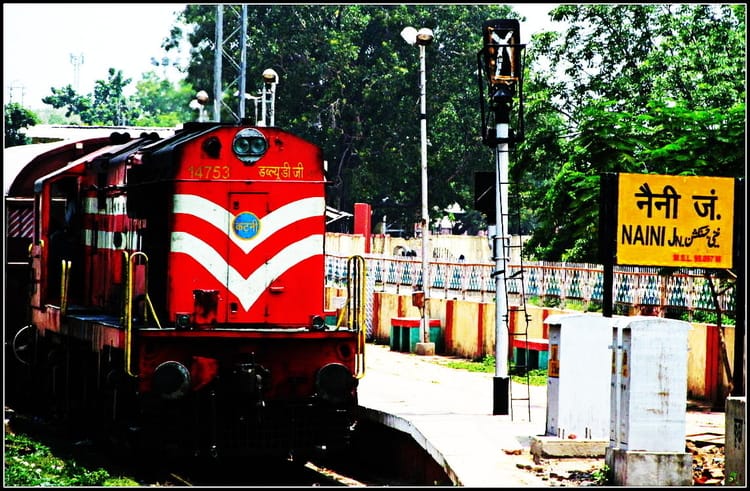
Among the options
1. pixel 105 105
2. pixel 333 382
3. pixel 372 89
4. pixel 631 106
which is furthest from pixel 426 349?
pixel 105 105

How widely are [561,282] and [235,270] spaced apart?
13968 millimetres

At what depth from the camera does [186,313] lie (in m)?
12.9

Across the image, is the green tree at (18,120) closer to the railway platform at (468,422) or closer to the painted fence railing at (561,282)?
the painted fence railing at (561,282)

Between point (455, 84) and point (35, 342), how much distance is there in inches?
1732

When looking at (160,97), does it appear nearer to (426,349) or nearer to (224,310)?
(426,349)

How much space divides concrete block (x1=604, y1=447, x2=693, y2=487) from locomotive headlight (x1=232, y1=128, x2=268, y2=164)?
4.87m

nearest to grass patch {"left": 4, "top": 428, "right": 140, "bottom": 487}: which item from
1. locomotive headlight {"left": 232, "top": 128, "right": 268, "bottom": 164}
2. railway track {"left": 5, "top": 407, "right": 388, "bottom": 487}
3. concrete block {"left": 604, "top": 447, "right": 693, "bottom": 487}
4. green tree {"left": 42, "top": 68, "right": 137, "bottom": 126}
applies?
railway track {"left": 5, "top": 407, "right": 388, "bottom": 487}

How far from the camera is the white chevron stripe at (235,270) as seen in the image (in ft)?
43.2

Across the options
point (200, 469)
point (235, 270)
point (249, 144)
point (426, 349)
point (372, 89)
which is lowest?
point (200, 469)

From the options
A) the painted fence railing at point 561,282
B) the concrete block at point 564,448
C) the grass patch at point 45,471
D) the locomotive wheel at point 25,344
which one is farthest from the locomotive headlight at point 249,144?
the locomotive wheel at point 25,344

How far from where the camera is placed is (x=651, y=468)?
11.3 meters

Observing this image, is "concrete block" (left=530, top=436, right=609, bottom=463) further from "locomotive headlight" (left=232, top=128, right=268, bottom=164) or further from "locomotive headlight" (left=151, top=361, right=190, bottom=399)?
"locomotive headlight" (left=232, top=128, right=268, bottom=164)

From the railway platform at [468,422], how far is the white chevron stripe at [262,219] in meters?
2.67

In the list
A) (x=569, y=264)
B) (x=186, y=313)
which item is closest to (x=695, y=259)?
(x=186, y=313)
